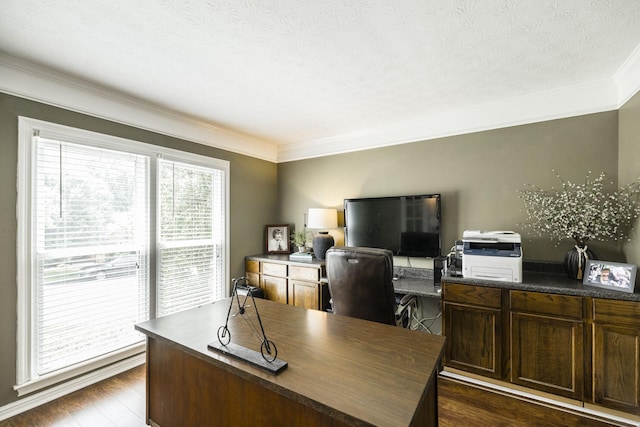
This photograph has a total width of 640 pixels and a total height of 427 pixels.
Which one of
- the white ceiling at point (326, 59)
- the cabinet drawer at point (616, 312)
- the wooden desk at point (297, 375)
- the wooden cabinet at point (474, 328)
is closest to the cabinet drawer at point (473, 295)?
the wooden cabinet at point (474, 328)

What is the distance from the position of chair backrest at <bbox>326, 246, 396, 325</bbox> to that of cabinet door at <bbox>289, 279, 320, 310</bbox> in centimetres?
108

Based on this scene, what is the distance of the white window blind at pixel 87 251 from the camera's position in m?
2.21

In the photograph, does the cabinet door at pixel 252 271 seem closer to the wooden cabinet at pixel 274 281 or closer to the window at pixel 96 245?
the wooden cabinet at pixel 274 281

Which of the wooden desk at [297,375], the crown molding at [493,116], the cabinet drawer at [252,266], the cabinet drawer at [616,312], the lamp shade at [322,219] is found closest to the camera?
the wooden desk at [297,375]

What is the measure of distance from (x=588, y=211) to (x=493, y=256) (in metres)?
0.78

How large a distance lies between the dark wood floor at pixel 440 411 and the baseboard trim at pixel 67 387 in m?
0.05

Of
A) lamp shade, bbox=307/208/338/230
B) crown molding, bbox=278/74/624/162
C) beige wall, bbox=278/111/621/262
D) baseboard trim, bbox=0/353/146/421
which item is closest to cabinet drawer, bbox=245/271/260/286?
lamp shade, bbox=307/208/338/230

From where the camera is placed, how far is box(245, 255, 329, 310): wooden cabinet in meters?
3.20

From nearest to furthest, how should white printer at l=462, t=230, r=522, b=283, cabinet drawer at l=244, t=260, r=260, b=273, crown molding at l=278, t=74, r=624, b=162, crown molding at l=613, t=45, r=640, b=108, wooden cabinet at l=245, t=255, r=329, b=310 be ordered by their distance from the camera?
crown molding at l=613, t=45, r=640, b=108
white printer at l=462, t=230, r=522, b=283
crown molding at l=278, t=74, r=624, b=162
wooden cabinet at l=245, t=255, r=329, b=310
cabinet drawer at l=244, t=260, r=260, b=273

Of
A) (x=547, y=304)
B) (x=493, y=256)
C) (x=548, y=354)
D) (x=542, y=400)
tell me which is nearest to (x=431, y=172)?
(x=493, y=256)

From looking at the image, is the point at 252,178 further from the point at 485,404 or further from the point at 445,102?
the point at 485,404

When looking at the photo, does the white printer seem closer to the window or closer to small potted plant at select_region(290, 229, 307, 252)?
small potted plant at select_region(290, 229, 307, 252)

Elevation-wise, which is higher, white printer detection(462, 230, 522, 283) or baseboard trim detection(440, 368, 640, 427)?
white printer detection(462, 230, 522, 283)

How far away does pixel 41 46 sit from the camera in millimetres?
1871
